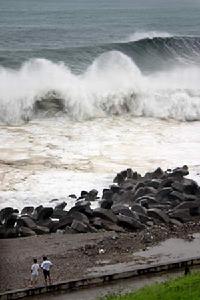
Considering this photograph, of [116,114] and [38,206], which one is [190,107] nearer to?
[116,114]

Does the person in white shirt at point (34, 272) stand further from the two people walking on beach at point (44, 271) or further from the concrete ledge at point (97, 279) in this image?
the concrete ledge at point (97, 279)

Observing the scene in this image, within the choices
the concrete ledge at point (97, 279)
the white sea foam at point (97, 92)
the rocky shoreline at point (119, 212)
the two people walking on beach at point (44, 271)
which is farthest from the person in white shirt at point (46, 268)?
the white sea foam at point (97, 92)

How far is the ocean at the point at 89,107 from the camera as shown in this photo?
25031 millimetres

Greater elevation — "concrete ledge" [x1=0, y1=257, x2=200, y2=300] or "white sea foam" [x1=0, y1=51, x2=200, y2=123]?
"white sea foam" [x1=0, y1=51, x2=200, y2=123]

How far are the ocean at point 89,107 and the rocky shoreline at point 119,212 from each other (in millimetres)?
1438

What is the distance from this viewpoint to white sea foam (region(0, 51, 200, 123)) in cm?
3591

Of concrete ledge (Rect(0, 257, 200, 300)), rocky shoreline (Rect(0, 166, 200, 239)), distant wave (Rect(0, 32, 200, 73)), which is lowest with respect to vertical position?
concrete ledge (Rect(0, 257, 200, 300))

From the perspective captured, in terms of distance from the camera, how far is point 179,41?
55156 mm

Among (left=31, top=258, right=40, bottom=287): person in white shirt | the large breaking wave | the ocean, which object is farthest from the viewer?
the large breaking wave

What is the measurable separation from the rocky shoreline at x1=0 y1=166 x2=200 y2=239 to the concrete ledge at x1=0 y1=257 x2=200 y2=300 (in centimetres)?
327

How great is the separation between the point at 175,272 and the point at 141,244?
7.39 ft

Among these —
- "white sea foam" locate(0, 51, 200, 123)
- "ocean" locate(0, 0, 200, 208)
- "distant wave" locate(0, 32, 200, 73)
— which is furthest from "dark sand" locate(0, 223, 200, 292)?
"distant wave" locate(0, 32, 200, 73)

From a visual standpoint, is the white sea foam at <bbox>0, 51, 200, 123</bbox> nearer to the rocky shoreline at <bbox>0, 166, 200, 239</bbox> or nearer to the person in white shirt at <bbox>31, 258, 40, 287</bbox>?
the rocky shoreline at <bbox>0, 166, 200, 239</bbox>

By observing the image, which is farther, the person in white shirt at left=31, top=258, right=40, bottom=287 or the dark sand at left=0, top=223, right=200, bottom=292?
the dark sand at left=0, top=223, right=200, bottom=292
